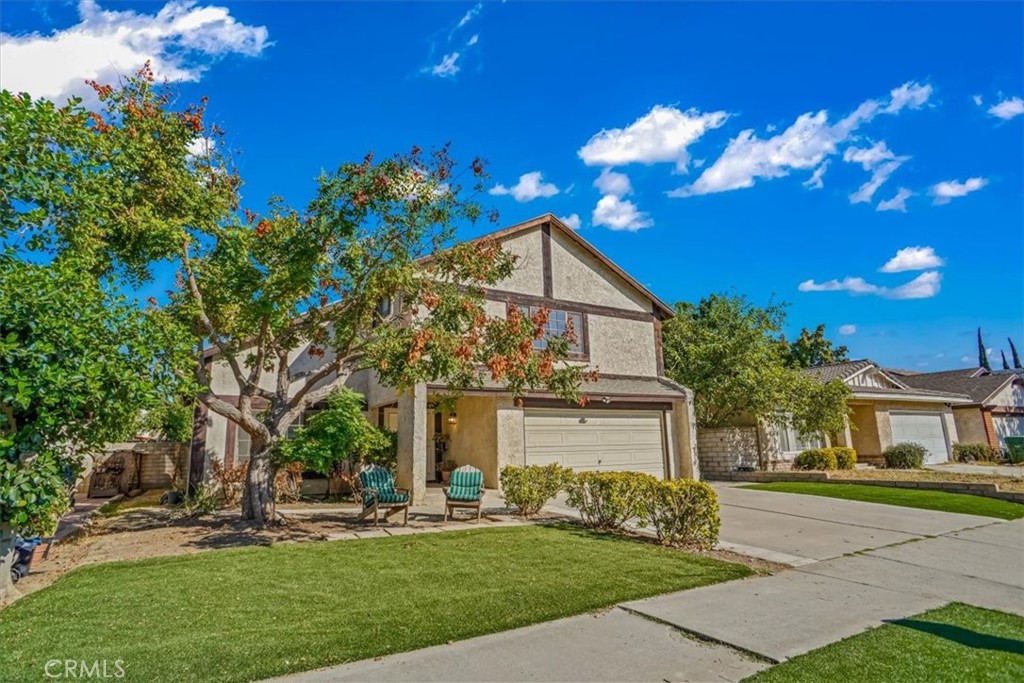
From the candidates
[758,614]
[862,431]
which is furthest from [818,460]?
[758,614]

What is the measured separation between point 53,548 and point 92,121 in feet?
24.2

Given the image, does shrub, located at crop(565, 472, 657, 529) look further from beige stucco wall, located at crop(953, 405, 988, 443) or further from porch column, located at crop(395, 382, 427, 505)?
beige stucco wall, located at crop(953, 405, 988, 443)

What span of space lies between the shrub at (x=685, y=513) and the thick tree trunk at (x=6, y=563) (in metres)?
8.45

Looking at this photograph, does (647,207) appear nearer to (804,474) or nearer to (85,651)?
(804,474)

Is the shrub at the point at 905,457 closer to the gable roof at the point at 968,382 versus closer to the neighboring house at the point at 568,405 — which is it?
the gable roof at the point at 968,382

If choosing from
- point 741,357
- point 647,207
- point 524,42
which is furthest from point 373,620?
point 741,357

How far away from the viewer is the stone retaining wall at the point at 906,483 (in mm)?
13261

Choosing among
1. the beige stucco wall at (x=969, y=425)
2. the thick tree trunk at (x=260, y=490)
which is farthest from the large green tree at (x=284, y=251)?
the beige stucco wall at (x=969, y=425)

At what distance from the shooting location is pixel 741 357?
1991cm

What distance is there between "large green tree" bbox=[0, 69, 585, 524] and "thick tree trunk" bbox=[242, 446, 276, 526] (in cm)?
2

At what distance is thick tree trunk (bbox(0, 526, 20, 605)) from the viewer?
5.84 meters

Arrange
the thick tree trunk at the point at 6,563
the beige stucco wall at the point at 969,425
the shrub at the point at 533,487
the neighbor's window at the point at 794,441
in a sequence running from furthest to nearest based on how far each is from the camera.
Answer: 1. the beige stucco wall at the point at 969,425
2. the neighbor's window at the point at 794,441
3. the shrub at the point at 533,487
4. the thick tree trunk at the point at 6,563

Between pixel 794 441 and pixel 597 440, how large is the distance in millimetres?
10396

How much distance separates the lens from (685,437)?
17641 millimetres
